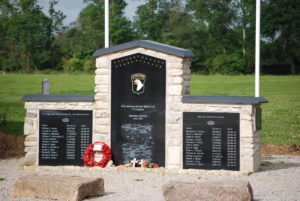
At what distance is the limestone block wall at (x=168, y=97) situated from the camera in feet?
37.4

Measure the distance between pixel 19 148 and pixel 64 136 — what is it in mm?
3151

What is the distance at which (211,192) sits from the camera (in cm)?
789

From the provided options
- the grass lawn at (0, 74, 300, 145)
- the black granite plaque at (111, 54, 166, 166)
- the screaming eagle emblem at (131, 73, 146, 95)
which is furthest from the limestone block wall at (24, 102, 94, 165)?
the grass lawn at (0, 74, 300, 145)

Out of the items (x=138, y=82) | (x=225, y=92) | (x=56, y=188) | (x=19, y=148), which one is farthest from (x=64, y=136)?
(x=225, y=92)

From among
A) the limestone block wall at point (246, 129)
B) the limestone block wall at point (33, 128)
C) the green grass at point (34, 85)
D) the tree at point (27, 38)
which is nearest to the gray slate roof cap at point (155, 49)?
the limestone block wall at point (246, 129)

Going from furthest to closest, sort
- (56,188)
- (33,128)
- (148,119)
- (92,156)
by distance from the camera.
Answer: (33,128) → (92,156) → (148,119) → (56,188)

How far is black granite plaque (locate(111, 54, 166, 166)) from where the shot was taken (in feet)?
37.8

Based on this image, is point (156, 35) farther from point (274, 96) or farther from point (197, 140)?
point (197, 140)

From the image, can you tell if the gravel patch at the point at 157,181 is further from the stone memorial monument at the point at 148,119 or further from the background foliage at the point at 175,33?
the background foliage at the point at 175,33

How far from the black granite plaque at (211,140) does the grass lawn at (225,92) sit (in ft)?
18.8

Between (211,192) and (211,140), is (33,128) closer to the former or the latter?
(211,140)

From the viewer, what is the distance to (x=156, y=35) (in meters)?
38.2

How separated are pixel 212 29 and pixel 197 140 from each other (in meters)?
22.9

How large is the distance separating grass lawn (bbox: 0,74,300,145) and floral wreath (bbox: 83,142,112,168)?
207 inches
